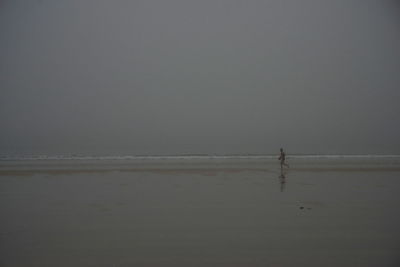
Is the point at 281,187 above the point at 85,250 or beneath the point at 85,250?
above

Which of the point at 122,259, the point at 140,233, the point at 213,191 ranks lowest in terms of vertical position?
the point at 122,259

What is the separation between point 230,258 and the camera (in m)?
3.30

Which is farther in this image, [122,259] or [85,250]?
[85,250]

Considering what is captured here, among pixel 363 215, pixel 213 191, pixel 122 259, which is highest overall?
pixel 213 191

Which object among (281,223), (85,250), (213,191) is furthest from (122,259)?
(213,191)

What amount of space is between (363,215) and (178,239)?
285 cm

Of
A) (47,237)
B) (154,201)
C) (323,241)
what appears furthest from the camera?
(154,201)

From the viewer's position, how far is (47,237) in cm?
412

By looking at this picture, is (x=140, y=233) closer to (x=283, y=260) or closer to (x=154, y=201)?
(x=283, y=260)

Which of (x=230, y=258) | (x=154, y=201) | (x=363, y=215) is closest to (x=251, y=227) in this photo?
(x=230, y=258)

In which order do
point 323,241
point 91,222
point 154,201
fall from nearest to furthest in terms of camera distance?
point 323,241 < point 91,222 < point 154,201

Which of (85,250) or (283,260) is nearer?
(283,260)

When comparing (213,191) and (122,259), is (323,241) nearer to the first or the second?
(122,259)

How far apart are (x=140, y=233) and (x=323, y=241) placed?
6.82ft
